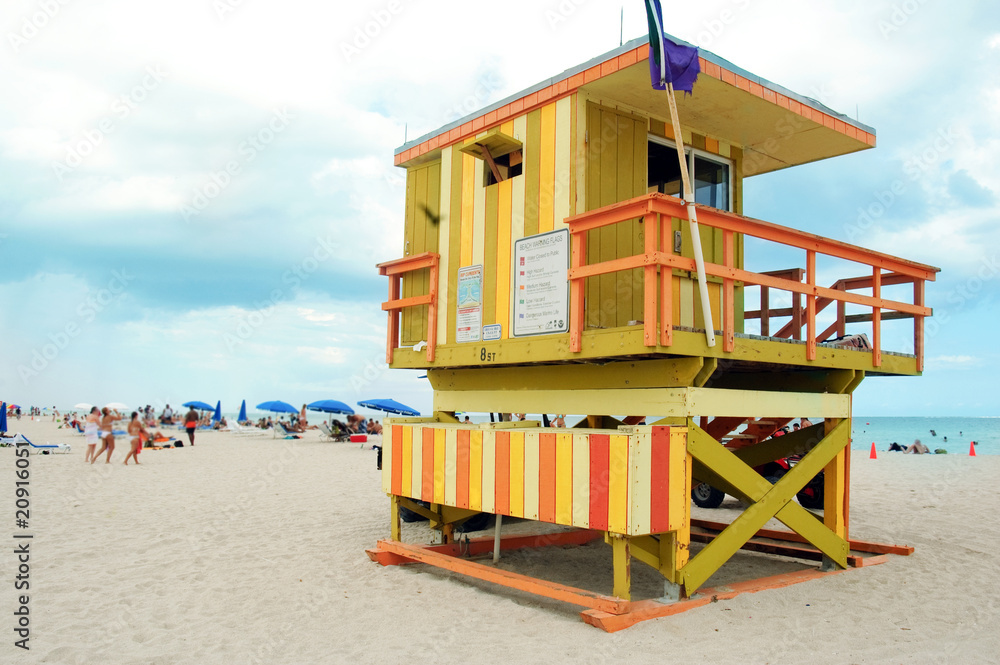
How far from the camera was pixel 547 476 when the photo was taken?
18.6 feet

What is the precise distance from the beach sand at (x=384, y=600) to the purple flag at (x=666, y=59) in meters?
4.18

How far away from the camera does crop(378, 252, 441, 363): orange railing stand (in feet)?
25.7

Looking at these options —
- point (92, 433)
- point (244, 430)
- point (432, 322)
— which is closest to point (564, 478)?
point (432, 322)

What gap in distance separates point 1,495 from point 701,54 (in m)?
13.2

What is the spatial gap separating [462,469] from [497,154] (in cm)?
321

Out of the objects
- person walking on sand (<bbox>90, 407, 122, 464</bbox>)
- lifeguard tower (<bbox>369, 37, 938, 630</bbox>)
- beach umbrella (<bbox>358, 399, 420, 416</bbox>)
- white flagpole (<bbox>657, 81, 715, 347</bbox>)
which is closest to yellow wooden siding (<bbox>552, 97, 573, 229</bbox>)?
lifeguard tower (<bbox>369, 37, 938, 630</bbox>)

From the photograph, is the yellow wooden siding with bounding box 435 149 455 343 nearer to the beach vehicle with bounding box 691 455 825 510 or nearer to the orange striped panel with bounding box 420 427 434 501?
the orange striped panel with bounding box 420 427 434 501

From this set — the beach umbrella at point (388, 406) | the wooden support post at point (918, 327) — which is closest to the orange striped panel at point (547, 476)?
the wooden support post at point (918, 327)

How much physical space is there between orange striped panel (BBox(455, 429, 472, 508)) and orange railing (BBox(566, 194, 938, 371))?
1355 mm

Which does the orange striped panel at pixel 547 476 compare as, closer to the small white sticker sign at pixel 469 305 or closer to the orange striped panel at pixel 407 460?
the small white sticker sign at pixel 469 305

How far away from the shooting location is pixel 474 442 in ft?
21.1

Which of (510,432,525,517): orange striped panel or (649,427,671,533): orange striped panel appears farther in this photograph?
(510,432,525,517): orange striped panel

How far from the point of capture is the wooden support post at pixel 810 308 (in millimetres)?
6380

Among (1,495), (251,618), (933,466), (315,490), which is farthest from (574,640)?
(933,466)
